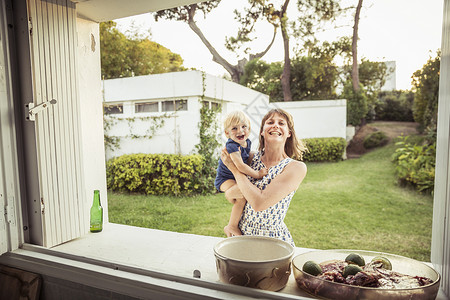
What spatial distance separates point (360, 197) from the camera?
6133mm

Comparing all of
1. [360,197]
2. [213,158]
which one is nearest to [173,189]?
[213,158]

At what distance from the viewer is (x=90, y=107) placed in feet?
6.16

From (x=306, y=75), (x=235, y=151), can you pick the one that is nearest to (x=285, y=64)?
(x=306, y=75)

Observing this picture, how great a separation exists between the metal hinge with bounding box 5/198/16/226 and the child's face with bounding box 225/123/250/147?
42.7 inches

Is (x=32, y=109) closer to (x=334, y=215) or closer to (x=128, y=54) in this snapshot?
(x=334, y=215)

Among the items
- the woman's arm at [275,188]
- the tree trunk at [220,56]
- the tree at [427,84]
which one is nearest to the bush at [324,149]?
the tree at [427,84]

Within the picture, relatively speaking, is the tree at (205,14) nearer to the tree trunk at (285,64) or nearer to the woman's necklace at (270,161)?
the tree trunk at (285,64)

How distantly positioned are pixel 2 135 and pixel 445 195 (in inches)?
65.3

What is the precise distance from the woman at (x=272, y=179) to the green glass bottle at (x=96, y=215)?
819 mm

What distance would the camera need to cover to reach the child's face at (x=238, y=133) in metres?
1.73

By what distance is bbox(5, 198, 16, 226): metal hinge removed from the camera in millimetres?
1335

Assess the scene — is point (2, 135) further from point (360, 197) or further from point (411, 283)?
point (360, 197)

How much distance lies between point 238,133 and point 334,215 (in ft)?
13.5

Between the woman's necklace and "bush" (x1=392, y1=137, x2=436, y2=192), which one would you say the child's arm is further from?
"bush" (x1=392, y1=137, x2=436, y2=192)
